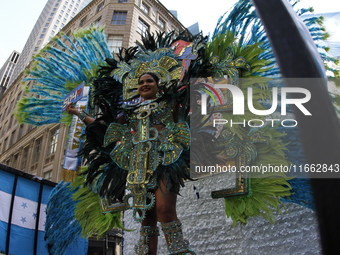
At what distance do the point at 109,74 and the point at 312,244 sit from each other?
258 cm

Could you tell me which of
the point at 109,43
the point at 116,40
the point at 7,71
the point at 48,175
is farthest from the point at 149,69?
the point at 7,71

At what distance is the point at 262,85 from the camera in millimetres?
2668

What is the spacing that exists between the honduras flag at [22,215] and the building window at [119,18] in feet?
46.2

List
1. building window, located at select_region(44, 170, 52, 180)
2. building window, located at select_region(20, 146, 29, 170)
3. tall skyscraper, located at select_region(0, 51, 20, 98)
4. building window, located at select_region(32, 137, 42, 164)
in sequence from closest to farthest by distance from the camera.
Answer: building window, located at select_region(44, 170, 52, 180) < building window, located at select_region(32, 137, 42, 164) < building window, located at select_region(20, 146, 29, 170) < tall skyscraper, located at select_region(0, 51, 20, 98)

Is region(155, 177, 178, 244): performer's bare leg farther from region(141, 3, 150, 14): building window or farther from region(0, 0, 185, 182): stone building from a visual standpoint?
region(141, 3, 150, 14): building window

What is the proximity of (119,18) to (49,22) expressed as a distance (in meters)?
39.7

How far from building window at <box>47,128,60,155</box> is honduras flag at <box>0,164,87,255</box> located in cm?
1279

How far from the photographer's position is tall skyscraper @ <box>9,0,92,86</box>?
4872 centimetres

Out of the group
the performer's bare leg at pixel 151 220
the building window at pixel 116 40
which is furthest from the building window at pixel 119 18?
the performer's bare leg at pixel 151 220

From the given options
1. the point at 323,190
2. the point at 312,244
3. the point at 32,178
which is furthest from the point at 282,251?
the point at 32,178

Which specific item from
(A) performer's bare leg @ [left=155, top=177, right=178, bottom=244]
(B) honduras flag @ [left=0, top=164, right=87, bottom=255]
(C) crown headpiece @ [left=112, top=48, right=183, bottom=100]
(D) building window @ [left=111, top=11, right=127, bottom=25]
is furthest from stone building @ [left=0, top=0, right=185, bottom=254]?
(A) performer's bare leg @ [left=155, top=177, right=178, bottom=244]

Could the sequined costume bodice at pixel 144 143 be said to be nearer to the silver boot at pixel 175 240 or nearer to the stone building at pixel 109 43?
the silver boot at pixel 175 240

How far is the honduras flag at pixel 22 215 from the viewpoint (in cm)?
401

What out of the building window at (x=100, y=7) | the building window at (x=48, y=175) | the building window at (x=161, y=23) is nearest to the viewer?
the building window at (x=48, y=175)
